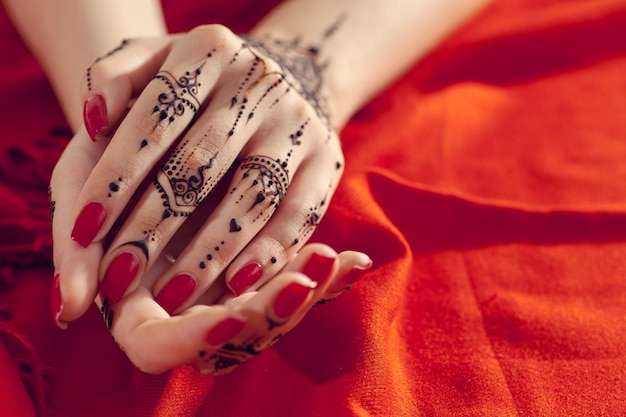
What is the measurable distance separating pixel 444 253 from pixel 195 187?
32 centimetres

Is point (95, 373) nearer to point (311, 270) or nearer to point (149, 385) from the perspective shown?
point (149, 385)

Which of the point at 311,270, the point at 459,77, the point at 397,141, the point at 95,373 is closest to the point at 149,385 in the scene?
the point at 95,373

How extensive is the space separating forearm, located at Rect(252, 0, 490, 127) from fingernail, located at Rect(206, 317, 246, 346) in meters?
0.44

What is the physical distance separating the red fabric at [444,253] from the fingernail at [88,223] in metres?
0.14

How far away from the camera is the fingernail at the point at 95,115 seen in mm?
567

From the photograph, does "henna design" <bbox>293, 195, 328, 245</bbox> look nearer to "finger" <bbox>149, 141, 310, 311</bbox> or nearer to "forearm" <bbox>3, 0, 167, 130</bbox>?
"finger" <bbox>149, 141, 310, 311</bbox>

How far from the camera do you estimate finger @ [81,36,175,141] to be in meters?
0.57

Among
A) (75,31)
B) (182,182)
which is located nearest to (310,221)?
(182,182)

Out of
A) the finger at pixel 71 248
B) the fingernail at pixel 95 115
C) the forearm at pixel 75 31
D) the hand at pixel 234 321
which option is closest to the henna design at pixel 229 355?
the hand at pixel 234 321

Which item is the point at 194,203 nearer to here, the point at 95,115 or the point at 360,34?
the point at 95,115

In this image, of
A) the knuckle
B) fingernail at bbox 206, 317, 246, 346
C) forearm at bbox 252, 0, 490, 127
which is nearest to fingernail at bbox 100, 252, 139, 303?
fingernail at bbox 206, 317, 246, 346

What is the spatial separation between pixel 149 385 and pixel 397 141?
0.48m

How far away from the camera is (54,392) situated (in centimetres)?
58

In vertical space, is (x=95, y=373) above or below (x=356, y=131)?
below
